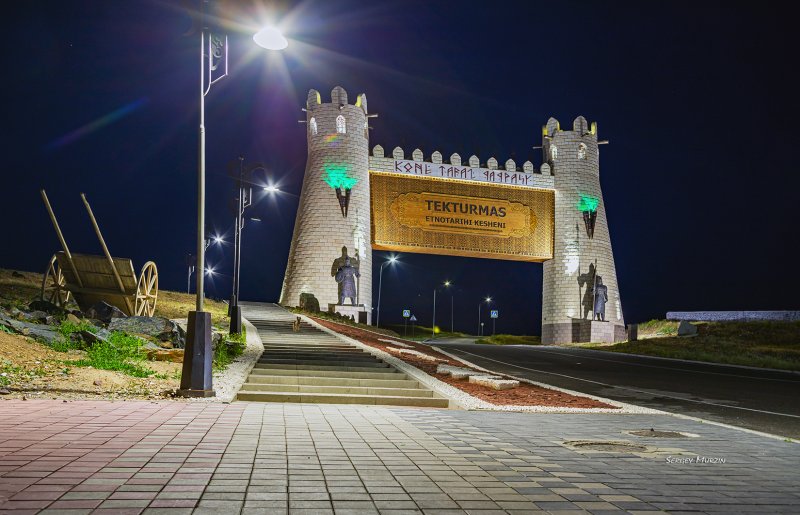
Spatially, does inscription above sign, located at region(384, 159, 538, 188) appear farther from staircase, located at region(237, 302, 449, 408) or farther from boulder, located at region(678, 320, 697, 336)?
staircase, located at region(237, 302, 449, 408)

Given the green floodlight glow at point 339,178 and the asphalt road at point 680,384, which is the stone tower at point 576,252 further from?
the asphalt road at point 680,384

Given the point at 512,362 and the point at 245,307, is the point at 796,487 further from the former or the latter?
the point at 245,307

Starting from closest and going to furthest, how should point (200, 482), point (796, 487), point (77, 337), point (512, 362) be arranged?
1. point (200, 482)
2. point (796, 487)
3. point (77, 337)
4. point (512, 362)

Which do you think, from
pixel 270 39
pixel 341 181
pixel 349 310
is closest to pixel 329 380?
pixel 270 39

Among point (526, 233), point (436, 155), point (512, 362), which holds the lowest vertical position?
point (512, 362)

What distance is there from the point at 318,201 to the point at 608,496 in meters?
43.8

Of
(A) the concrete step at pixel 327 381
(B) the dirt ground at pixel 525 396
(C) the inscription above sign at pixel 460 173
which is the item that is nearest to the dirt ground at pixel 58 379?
(A) the concrete step at pixel 327 381

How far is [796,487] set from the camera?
5.47 meters

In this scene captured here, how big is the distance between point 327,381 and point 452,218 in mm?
35288

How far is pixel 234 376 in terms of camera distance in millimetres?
13117

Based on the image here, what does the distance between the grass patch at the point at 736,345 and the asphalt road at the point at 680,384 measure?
8.24 feet

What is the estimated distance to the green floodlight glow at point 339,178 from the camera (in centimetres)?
4719

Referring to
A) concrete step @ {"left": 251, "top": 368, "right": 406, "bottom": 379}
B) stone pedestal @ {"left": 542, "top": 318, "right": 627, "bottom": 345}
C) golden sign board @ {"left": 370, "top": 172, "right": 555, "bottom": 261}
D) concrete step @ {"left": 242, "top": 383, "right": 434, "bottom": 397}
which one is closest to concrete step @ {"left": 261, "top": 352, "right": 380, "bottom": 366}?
concrete step @ {"left": 251, "top": 368, "right": 406, "bottom": 379}

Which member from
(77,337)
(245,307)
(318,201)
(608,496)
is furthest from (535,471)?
(318,201)
